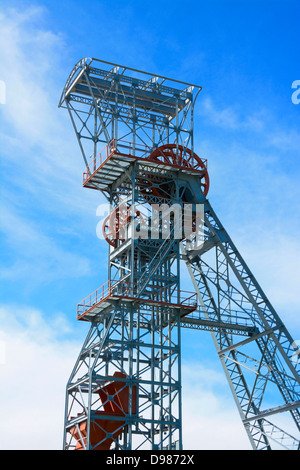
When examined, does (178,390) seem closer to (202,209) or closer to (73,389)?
(73,389)

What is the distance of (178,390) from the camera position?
134ft

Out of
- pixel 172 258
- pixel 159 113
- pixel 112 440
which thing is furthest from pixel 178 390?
pixel 159 113

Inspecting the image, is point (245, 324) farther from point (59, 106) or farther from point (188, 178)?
point (59, 106)

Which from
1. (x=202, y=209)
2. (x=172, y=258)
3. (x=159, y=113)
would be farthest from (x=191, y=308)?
(x=159, y=113)

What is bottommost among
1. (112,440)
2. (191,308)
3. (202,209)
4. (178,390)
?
(112,440)

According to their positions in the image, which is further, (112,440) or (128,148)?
(128,148)

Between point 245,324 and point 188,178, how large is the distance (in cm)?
949
